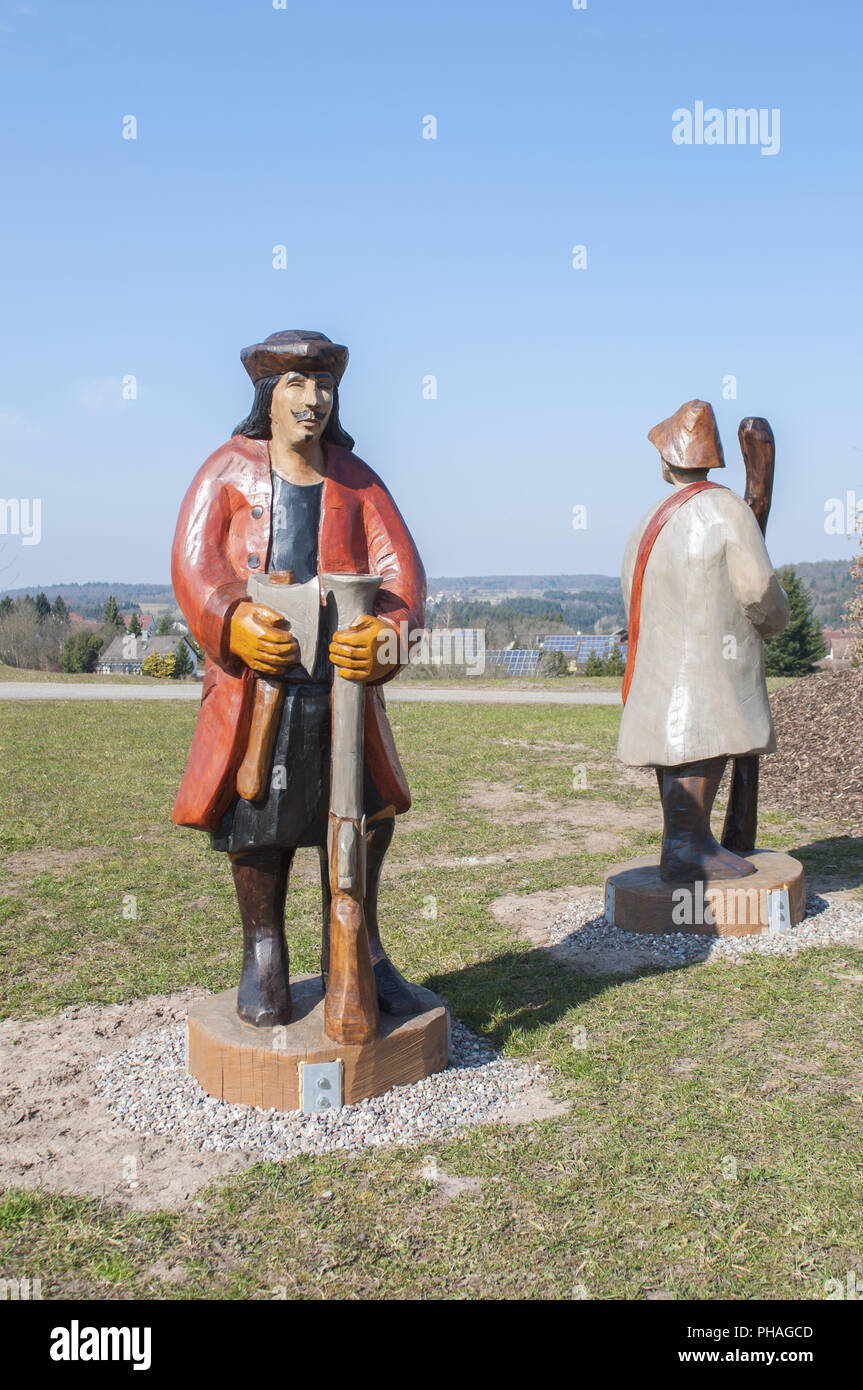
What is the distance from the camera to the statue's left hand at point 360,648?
3.19 metres

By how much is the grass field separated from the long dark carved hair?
220 centimetres

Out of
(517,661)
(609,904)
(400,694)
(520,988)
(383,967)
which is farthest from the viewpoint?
(517,661)

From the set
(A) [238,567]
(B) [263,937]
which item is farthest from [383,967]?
(A) [238,567]

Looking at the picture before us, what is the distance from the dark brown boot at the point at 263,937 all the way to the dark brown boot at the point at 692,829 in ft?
7.24

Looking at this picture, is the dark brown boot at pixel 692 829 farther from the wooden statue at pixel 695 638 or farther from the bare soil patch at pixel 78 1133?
the bare soil patch at pixel 78 1133

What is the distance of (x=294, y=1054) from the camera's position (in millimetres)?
3293

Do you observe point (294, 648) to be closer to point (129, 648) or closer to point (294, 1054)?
point (294, 1054)

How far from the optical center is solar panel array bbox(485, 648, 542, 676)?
112 feet

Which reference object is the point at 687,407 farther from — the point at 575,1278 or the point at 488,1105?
the point at 575,1278

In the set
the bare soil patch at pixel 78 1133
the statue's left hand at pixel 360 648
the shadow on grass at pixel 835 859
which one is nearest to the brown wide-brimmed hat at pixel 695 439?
the statue's left hand at pixel 360 648

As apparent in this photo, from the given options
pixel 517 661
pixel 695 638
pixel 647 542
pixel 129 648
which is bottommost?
pixel 517 661

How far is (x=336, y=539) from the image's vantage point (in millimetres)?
3443

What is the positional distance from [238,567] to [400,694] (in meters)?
13.4

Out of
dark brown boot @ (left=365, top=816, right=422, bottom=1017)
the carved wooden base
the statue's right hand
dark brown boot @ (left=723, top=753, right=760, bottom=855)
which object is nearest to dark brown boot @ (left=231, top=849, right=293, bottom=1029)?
dark brown boot @ (left=365, top=816, right=422, bottom=1017)
